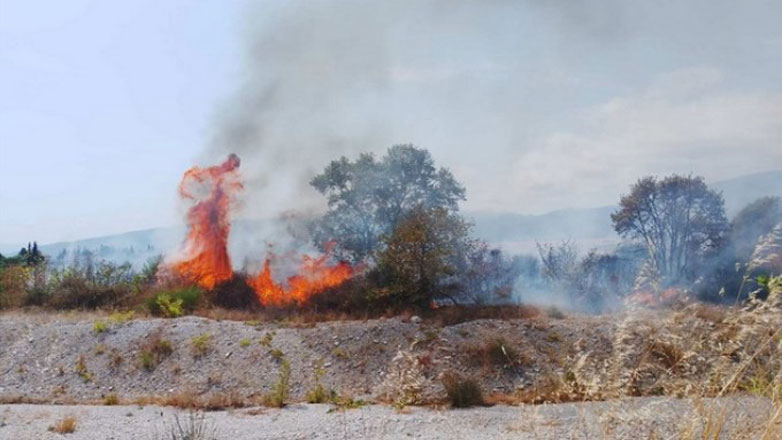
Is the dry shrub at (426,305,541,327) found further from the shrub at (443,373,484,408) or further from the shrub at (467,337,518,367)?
the shrub at (443,373,484,408)

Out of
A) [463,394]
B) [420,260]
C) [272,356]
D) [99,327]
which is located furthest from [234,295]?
[463,394]

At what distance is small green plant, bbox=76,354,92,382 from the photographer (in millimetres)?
14297

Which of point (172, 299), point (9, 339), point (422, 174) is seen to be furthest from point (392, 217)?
point (9, 339)

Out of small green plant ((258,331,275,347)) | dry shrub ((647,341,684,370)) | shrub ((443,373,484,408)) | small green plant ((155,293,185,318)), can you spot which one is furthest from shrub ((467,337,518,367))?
small green plant ((155,293,185,318))

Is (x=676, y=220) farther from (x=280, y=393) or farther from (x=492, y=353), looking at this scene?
(x=280, y=393)

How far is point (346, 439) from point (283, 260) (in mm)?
16963

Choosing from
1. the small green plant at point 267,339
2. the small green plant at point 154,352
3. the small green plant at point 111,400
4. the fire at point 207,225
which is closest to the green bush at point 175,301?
the fire at point 207,225

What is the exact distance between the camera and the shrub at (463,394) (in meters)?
10.5

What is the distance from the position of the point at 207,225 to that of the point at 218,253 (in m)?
1.09

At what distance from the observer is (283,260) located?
2417 centimetres

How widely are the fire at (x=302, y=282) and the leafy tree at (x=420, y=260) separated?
2783 mm

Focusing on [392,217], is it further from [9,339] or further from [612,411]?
[612,411]

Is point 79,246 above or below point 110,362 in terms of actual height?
above

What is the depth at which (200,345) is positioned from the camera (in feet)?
49.1
